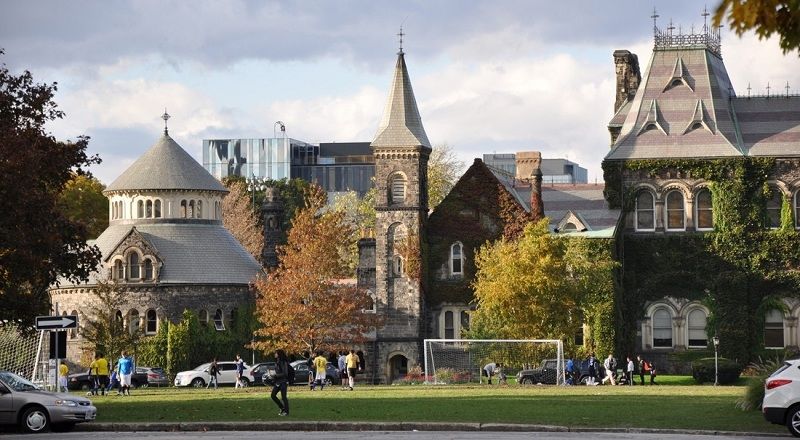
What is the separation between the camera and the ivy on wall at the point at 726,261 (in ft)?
245

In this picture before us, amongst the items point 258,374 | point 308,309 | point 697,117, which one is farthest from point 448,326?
point 697,117

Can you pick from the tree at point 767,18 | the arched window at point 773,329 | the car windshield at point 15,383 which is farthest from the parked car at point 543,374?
the tree at point 767,18

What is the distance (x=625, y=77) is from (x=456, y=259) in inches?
678

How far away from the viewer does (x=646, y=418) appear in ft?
116

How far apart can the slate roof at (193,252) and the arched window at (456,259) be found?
1354cm

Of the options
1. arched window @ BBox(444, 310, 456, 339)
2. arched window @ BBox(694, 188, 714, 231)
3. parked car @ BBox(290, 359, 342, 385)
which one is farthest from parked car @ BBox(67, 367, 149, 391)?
arched window @ BBox(694, 188, 714, 231)

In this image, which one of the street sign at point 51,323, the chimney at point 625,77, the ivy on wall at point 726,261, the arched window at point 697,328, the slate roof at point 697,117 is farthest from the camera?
the chimney at point 625,77

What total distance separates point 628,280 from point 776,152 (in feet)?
31.4

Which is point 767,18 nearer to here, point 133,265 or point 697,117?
point 697,117

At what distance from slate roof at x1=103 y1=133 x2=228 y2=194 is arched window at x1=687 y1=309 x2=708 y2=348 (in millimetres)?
30986

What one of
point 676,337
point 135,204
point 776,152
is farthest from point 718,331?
point 135,204

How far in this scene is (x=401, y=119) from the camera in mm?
80500

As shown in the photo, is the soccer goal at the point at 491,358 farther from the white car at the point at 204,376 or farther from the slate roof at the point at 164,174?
the slate roof at the point at 164,174

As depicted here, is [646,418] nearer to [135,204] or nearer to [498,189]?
[498,189]
